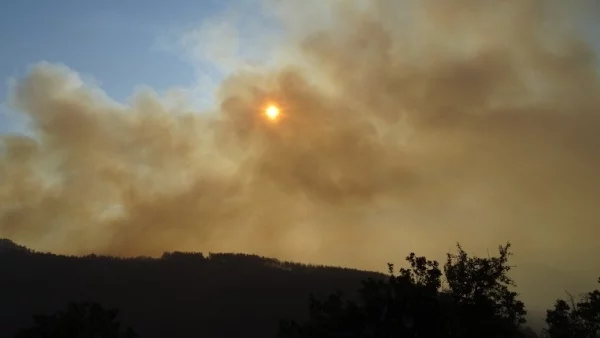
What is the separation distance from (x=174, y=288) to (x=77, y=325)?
367ft

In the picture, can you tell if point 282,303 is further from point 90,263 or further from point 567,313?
point 567,313

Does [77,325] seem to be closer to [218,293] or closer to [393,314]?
[393,314]

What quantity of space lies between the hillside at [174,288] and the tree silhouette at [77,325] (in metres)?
88.7

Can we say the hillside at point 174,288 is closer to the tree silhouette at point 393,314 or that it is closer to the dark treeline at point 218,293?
the dark treeline at point 218,293

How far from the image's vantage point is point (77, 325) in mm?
32625

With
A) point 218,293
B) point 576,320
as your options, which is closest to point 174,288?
point 218,293

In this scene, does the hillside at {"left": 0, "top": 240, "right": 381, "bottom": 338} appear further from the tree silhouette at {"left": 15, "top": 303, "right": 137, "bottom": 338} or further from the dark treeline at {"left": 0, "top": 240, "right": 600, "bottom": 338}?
the tree silhouette at {"left": 15, "top": 303, "right": 137, "bottom": 338}

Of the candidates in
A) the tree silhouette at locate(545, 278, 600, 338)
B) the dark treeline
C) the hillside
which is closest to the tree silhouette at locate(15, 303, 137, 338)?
the dark treeline

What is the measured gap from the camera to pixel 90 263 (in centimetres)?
15050

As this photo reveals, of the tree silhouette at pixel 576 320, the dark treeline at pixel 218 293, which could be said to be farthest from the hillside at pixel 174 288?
the tree silhouette at pixel 576 320

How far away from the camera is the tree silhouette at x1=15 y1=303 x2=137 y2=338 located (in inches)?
1275

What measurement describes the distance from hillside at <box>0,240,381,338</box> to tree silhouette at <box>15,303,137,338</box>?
88.7 m

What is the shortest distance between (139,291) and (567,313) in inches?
4235

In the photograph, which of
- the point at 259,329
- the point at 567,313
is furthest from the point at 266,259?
the point at 567,313
